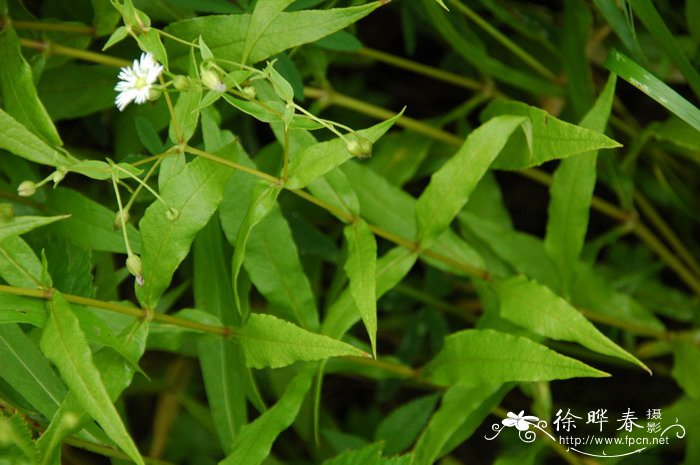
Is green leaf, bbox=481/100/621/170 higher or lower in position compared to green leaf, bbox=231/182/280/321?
higher

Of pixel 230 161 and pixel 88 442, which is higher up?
pixel 230 161

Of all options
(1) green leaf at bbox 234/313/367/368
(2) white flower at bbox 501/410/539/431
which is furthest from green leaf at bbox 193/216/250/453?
(2) white flower at bbox 501/410/539/431

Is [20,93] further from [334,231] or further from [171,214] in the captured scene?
[334,231]

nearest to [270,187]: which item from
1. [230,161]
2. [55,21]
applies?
[230,161]

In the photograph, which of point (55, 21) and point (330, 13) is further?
point (55, 21)

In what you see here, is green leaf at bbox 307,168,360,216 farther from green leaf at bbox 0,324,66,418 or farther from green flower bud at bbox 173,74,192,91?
green leaf at bbox 0,324,66,418

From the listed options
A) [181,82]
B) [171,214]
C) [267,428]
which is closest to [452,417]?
[267,428]

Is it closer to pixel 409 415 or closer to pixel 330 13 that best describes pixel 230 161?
pixel 330 13
